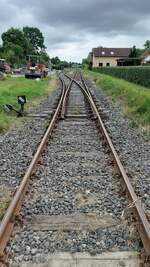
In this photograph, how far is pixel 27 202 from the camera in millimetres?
5891

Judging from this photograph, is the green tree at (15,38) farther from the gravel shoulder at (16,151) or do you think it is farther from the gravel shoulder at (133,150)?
the gravel shoulder at (16,151)

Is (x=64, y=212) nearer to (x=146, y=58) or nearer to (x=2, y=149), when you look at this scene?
(x=2, y=149)

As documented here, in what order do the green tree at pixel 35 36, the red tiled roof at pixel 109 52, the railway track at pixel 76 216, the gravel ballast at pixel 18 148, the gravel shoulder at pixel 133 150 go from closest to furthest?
the railway track at pixel 76 216
the gravel shoulder at pixel 133 150
the gravel ballast at pixel 18 148
the red tiled roof at pixel 109 52
the green tree at pixel 35 36

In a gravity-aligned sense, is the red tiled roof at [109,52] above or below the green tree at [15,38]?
below

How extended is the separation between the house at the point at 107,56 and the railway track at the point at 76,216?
455ft

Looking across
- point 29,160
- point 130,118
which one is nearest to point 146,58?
point 130,118

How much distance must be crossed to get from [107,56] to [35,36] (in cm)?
3199

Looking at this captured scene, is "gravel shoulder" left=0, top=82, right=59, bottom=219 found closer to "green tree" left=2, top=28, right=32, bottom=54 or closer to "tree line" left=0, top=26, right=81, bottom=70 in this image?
"tree line" left=0, top=26, right=81, bottom=70

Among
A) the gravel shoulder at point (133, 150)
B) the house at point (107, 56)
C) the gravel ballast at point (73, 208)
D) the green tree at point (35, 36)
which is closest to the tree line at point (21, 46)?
the green tree at point (35, 36)

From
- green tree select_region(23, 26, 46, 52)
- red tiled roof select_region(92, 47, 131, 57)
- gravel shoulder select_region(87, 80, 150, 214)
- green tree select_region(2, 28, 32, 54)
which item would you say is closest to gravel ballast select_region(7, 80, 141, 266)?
gravel shoulder select_region(87, 80, 150, 214)

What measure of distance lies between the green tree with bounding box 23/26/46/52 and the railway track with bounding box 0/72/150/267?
161 meters

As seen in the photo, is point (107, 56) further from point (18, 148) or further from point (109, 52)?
point (18, 148)

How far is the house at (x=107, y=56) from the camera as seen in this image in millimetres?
146875

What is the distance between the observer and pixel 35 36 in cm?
16612
